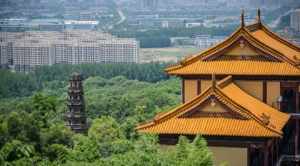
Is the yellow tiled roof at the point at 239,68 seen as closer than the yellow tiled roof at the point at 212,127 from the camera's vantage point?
No

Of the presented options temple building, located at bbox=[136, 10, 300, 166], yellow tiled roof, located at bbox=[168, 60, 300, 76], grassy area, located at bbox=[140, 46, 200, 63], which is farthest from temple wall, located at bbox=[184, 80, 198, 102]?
grassy area, located at bbox=[140, 46, 200, 63]

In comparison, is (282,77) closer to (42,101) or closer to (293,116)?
(293,116)

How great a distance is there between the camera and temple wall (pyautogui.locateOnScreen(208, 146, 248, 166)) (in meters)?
25.5

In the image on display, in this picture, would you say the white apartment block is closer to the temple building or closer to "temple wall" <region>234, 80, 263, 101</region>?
the temple building

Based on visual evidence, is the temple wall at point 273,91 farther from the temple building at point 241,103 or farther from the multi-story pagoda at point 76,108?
the multi-story pagoda at point 76,108

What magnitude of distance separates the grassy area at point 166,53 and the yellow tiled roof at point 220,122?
413 ft

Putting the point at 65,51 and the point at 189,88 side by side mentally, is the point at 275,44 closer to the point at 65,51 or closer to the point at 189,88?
the point at 189,88

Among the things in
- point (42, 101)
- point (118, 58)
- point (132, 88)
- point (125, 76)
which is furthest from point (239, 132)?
point (118, 58)

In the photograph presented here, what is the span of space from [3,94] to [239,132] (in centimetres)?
6564

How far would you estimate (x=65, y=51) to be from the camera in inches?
5989

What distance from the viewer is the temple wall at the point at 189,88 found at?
29.0 meters

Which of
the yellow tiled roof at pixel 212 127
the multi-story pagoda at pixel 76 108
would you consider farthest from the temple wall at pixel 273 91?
the multi-story pagoda at pixel 76 108

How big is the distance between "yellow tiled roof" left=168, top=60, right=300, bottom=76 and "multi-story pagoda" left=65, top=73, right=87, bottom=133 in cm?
1540

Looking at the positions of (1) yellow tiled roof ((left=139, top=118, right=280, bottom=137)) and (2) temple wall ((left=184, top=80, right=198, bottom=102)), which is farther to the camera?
(2) temple wall ((left=184, top=80, right=198, bottom=102))
